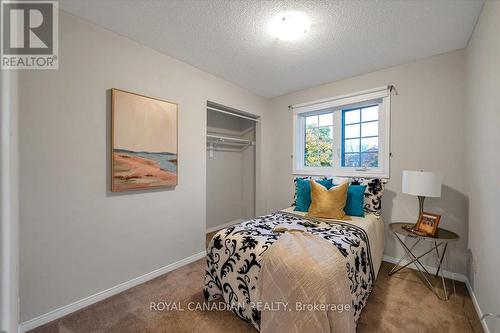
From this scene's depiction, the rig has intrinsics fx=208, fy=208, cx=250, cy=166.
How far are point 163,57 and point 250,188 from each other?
2.67 metres

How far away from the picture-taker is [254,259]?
1497 mm

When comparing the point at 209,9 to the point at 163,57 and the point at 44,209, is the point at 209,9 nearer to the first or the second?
the point at 163,57

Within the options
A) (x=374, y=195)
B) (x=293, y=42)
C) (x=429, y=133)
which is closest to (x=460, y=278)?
(x=374, y=195)

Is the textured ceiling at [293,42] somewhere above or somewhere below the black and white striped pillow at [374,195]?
above

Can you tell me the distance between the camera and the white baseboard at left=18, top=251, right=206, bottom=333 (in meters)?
1.53

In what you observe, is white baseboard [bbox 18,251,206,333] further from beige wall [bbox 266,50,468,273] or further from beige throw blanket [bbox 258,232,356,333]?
beige wall [bbox 266,50,468,273]

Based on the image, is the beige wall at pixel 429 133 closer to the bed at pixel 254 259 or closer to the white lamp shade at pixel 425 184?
the white lamp shade at pixel 425 184

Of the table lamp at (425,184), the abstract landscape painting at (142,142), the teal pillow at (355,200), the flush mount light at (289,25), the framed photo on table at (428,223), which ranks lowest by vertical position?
the framed photo on table at (428,223)

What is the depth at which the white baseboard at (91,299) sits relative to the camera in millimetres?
1527

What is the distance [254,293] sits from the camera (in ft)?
4.82

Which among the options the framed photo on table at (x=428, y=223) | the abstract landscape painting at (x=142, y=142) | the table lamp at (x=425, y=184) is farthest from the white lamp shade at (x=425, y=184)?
the abstract landscape painting at (x=142, y=142)

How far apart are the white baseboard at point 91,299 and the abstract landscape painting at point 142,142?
0.93 metres

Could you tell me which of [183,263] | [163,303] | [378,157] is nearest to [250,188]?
[183,263]

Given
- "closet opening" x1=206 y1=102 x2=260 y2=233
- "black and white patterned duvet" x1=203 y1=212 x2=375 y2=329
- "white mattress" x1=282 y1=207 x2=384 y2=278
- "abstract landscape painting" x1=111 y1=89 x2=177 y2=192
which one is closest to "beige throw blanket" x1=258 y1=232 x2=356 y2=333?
"black and white patterned duvet" x1=203 y1=212 x2=375 y2=329
